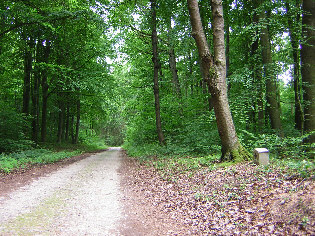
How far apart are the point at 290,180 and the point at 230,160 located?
2.73 meters

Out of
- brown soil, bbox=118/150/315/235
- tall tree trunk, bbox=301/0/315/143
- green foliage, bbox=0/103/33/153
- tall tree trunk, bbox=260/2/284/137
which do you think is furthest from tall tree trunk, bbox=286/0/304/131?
green foliage, bbox=0/103/33/153

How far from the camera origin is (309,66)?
9.13 meters

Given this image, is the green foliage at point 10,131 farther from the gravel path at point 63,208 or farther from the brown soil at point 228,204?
the brown soil at point 228,204

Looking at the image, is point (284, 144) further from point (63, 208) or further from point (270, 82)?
point (63, 208)

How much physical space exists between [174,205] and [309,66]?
7907mm

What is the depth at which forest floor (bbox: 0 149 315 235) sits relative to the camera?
3715 mm

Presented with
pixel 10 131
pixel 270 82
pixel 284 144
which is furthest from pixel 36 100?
pixel 284 144

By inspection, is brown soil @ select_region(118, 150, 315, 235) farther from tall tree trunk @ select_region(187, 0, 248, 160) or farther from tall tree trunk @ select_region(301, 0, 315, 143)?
tall tree trunk @ select_region(301, 0, 315, 143)

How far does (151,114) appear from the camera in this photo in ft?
59.5

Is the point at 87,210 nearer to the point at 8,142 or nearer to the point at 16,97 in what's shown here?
the point at 8,142

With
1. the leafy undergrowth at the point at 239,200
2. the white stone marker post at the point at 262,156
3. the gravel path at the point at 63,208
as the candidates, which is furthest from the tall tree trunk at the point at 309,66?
the gravel path at the point at 63,208

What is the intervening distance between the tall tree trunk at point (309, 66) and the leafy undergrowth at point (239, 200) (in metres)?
4.50

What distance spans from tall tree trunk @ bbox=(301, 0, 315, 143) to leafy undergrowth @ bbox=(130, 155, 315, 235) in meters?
4.50

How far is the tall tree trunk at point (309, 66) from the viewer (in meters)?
9.05
